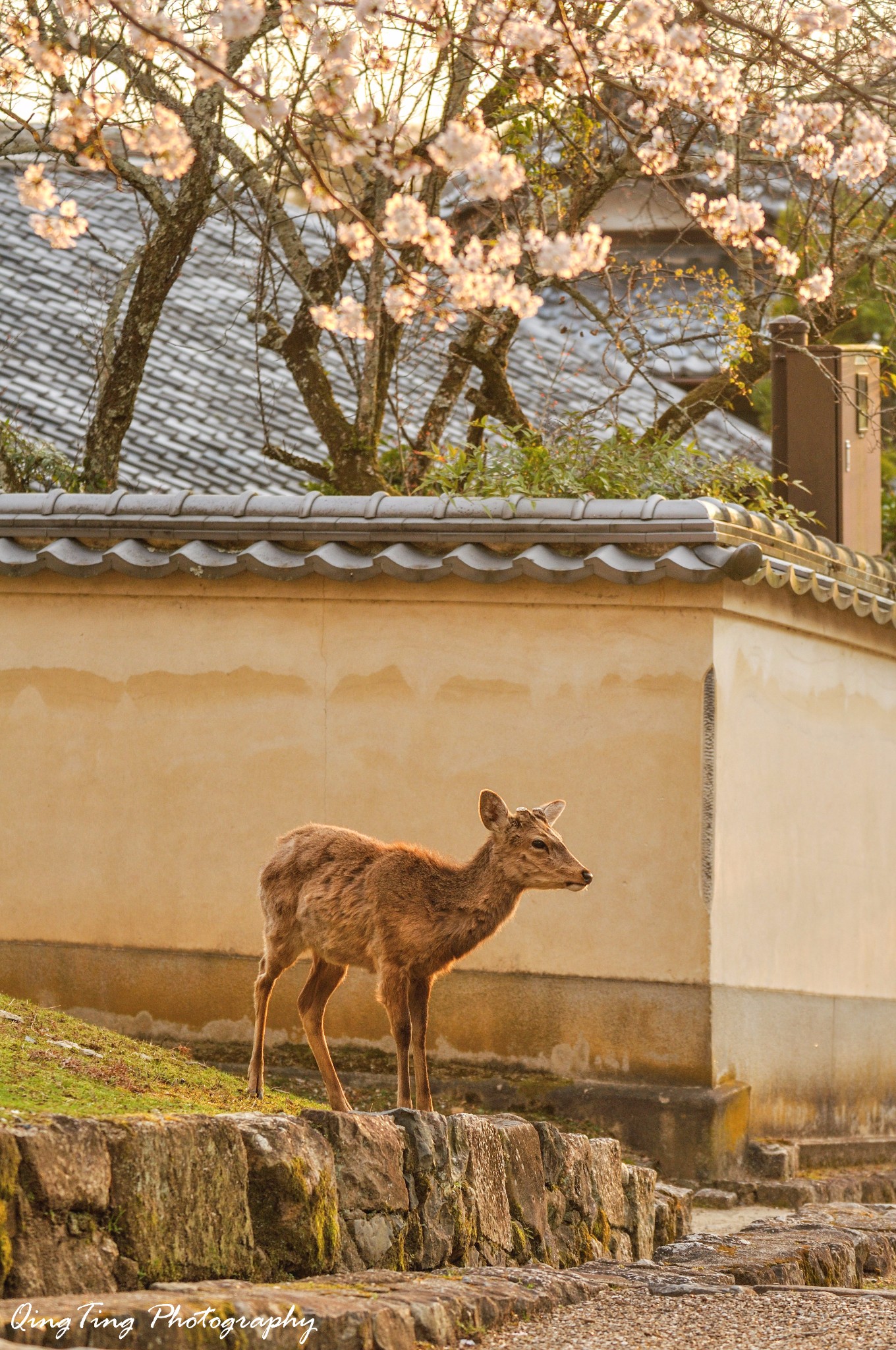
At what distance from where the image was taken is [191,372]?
16.6 meters

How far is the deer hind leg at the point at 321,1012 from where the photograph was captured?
6.94 meters

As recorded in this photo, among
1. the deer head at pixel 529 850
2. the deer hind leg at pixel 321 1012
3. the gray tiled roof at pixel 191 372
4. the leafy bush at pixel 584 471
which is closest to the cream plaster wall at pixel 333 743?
the leafy bush at pixel 584 471

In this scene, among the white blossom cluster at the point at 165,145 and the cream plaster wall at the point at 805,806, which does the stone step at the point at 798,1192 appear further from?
the white blossom cluster at the point at 165,145

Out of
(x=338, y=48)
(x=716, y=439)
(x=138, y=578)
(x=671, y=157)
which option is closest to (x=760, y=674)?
(x=671, y=157)

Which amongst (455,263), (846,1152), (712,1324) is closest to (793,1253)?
(712,1324)

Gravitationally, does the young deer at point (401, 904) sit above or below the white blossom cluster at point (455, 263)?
below

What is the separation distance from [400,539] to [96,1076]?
4.17 m

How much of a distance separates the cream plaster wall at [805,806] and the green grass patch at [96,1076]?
3.28 meters

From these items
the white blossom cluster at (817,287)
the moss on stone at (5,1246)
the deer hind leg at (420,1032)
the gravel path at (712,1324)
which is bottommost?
the gravel path at (712,1324)

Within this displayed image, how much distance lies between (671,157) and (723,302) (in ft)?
6.52

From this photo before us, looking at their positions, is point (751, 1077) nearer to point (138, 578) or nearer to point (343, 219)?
point (138, 578)

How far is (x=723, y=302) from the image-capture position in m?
11.8

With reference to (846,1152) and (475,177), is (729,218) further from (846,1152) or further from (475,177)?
(846,1152)

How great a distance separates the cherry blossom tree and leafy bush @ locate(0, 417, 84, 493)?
269mm
